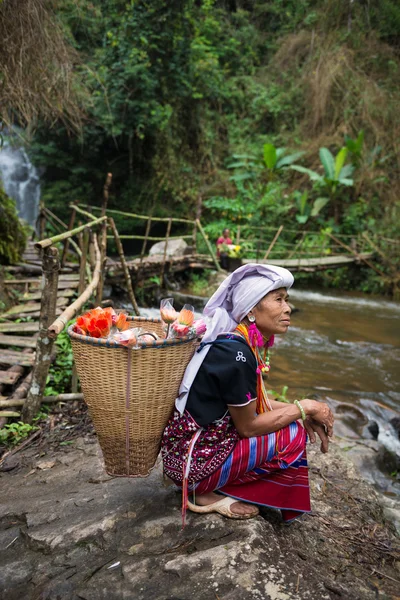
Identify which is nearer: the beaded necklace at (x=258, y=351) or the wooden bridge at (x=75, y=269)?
the beaded necklace at (x=258, y=351)

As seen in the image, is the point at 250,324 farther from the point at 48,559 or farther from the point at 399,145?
the point at 399,145

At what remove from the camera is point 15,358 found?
381 cm

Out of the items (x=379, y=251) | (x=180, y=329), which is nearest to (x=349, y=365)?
(x=180, y=329)

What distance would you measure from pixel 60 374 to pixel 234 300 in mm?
2258

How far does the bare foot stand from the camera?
191 centimetres

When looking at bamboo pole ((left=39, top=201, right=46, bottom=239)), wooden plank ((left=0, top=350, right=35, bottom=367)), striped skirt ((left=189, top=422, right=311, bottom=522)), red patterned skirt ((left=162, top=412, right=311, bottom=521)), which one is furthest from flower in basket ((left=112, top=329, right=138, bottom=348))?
bamboo pole ((left=39, top=201, right=46, bottom=239))

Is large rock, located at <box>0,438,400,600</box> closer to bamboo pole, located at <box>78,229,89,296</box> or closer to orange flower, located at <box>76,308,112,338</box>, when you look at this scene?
orange flower, located at <box>76,308,112,338</box>

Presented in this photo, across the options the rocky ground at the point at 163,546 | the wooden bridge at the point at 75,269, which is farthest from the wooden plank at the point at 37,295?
the rocky ground at the point at 163,546

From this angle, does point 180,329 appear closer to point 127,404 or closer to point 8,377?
point 127,404

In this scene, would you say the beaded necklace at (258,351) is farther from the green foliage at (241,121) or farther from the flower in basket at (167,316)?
the green foliage at (241,121)

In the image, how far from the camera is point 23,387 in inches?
133

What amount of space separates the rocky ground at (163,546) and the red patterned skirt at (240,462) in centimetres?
13

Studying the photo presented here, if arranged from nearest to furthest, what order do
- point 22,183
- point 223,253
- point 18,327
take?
point 18,327
point 223,253
point 22,183

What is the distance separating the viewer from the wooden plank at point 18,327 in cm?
445
